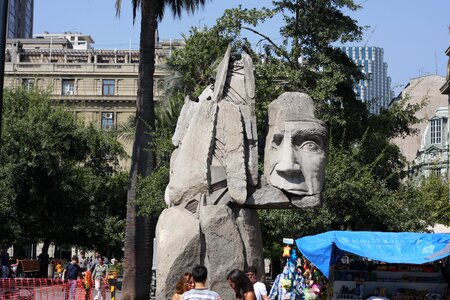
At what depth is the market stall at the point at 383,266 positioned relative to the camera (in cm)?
1399

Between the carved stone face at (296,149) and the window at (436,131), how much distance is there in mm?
41810

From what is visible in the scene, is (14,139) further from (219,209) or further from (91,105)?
(91,105)

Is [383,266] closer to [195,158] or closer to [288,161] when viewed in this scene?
[288,161]

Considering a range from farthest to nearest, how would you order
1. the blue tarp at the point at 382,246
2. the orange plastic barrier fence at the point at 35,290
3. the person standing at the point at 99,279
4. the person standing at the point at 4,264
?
the person standing at the point at 4,264
the person standing at the point at 99,279
the orange plastic barrier fence at the point at 35,290
the blue tarp at the point at 382,246

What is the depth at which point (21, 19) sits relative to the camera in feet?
370

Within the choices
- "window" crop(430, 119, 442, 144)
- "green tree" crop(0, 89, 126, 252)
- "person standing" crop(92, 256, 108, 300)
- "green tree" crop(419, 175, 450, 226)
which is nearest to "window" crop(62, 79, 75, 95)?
"window" crop(430, 119, 442, 144)

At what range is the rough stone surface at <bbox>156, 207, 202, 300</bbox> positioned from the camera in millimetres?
11188

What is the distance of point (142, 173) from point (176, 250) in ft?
35.9

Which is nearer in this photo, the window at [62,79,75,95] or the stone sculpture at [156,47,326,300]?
the stone sculpture at [156,47,326,300]

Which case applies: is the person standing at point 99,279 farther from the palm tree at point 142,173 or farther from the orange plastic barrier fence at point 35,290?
the palm tree at point 142,173

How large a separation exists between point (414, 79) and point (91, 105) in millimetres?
26889

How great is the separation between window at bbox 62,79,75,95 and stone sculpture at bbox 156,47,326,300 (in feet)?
186

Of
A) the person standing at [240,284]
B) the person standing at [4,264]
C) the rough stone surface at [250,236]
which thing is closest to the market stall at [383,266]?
the rough stone surface at [250,236]

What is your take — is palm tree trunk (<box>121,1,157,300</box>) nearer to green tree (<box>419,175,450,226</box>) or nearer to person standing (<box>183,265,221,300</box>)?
green tree (<box>419,175,450,226</box>)
